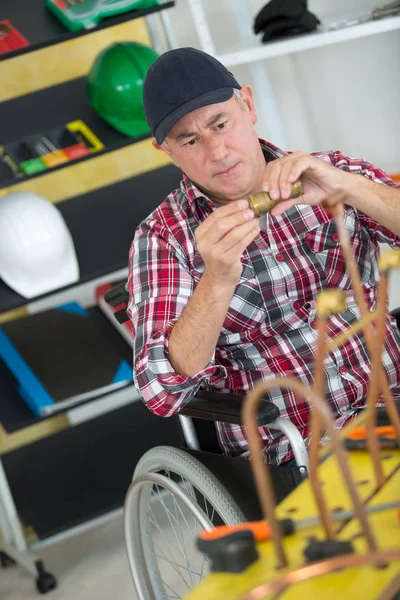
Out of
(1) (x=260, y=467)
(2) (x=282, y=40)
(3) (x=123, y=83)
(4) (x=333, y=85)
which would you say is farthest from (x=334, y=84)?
(1) (x=260, y=467)

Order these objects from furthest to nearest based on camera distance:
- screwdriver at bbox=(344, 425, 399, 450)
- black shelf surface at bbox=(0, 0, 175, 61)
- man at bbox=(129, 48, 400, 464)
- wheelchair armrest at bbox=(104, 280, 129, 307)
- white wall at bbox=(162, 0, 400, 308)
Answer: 1. white wall at bbox=(162, 0, 400, 308)
2. black shelf surface at bbox=(0, 0, 175, 61)
3. wheelchair armrest at bbox=(104, 280, 129, 307)
4. man at bbox=(129, 48, 400, 464)
5. screwdriver at bbox=(344, 425, 399, 450)

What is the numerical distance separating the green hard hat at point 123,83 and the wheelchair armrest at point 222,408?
125 centimetres

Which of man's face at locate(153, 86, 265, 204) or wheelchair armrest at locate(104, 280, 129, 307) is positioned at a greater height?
man's face at locate(153, 86, 265, 204)

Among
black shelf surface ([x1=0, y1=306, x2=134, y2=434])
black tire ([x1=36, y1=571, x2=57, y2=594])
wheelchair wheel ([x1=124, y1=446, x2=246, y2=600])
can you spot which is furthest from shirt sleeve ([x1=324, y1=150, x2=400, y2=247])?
black tire ([x1=36, y1=571, x2=57, y2=594])

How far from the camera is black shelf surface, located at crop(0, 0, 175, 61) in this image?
251 centimetres

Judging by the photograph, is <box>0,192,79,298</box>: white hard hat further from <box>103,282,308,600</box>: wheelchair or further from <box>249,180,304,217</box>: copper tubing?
<box>249,180,304,217</box>: copper tubing

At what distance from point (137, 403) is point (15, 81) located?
1146 millimetres

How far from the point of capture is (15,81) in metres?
2.88

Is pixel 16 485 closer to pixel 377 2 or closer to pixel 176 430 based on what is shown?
pixel 176 430

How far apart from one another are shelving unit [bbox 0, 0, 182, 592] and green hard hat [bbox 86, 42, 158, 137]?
0.06 m

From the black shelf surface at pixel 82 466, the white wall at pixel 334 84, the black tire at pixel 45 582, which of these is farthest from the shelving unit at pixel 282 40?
the black tire at pixel 45 582

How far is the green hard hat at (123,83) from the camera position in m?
2.61

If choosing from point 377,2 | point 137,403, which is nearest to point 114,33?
point 377,2

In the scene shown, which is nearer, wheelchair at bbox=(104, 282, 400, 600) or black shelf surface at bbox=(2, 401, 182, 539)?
wheelchair at bbox=(104, 282, 400, 600)
